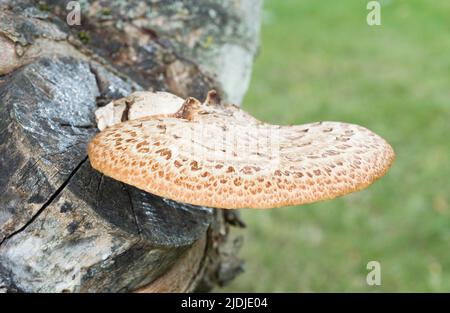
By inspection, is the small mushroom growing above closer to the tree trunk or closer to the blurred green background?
the tree trunk

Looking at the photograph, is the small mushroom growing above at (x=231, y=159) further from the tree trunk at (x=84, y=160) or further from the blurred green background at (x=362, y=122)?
the blurred green background at (x=362, y=122)

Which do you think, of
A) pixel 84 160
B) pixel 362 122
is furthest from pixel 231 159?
pixel 362 122

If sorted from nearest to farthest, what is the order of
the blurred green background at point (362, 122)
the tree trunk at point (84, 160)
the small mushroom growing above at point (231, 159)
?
the small mushroom growing above at point (231, 159)
the tree trunk at point (84, 160)
the blurred green background at point (362, 122)

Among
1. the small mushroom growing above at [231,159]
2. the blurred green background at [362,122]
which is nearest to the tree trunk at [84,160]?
the small mushroom growing above at [231,159]

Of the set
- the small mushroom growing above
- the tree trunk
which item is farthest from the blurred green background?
the small mushroom growing above

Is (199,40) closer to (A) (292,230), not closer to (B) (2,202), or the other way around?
(B) (2,202)

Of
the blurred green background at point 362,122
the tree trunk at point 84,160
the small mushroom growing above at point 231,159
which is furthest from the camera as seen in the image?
the blurred green background at point 362,122
